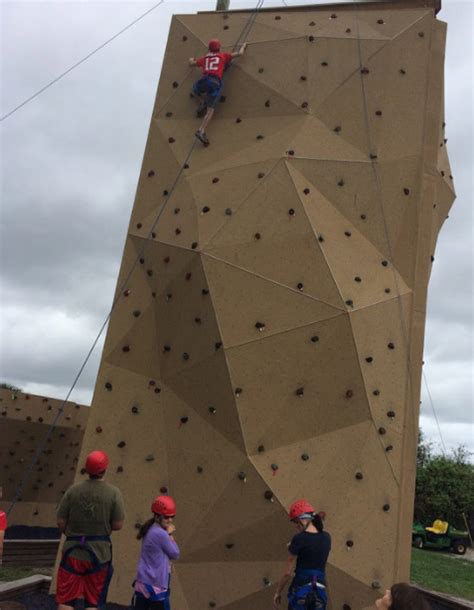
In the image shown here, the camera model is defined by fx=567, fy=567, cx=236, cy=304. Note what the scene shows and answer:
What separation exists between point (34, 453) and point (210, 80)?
8413mm

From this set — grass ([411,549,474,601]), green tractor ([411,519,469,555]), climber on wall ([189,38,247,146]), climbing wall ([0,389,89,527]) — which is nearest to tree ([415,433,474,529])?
green tractor ([411,519,469,555])

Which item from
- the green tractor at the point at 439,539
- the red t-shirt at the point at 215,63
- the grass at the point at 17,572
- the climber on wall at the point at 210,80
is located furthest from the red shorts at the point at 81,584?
the green tractor at the point at 439,539

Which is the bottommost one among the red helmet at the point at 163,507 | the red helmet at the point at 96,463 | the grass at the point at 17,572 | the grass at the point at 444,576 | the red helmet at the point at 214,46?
the grass at the point at 17,572

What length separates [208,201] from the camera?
276 inches

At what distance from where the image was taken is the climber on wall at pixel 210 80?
7.52 meters

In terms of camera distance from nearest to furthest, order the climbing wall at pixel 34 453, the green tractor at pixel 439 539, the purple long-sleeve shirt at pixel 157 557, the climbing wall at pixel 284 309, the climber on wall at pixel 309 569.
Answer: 1. the purple long-sleeve shirt at pixel 157 557
2. the climber on wall at pixel 309 569
3. the climbing wall at pixel 284 309
4. the climbing wall at pixel 34 453
5. the green tractor at pixel 439 539

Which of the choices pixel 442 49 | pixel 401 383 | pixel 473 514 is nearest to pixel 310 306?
pixel 401 383

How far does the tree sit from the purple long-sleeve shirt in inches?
967

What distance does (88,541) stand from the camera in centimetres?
383

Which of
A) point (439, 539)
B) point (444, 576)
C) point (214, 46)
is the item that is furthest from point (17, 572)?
point (439, 539)

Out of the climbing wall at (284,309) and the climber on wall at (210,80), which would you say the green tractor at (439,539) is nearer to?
the climbing wall at (284,309)

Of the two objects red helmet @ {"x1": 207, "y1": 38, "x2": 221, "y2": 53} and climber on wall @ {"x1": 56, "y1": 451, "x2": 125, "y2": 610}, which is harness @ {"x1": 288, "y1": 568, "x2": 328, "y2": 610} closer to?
climber on wall @ {"x1": 56, "y1": 451, "x2": 125, "y2": 610}

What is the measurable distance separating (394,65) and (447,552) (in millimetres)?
18092

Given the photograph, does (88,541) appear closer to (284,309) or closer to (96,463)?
(96,463)
